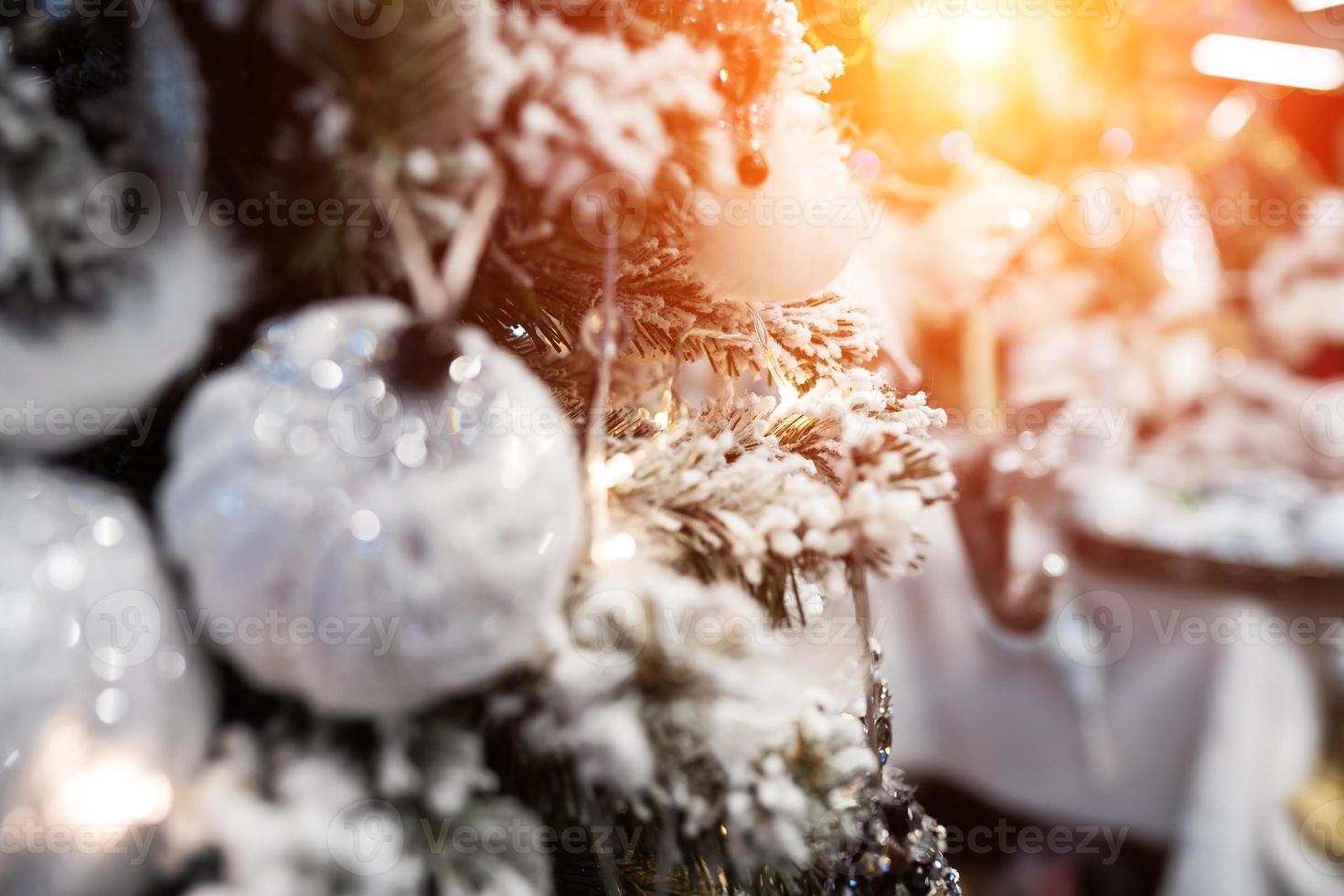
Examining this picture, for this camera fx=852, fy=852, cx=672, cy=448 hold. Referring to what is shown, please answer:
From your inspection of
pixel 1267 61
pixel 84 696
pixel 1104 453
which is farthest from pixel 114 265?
pixel 1267 61

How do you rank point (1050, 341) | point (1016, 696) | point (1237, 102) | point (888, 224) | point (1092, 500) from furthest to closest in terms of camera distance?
point (1237, 102) → point (1050, 341) → point (1092, 500) → point (1016, 696) → point (888, 224)

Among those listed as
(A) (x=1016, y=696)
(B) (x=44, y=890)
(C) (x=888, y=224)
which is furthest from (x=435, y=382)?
(A) (x=1016, y=696)

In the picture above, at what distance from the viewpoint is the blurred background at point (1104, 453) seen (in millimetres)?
800

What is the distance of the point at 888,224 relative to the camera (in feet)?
2.75

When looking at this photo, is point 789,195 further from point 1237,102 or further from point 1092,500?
point 1237,102

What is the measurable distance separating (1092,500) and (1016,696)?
35 cm
